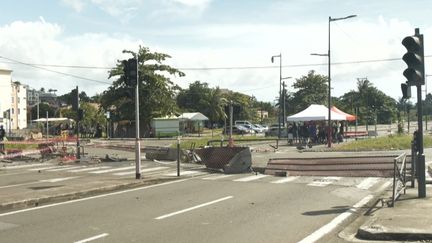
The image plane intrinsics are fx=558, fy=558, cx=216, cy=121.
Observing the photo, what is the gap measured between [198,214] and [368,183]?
7.43 m

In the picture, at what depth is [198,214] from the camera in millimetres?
→ 10969

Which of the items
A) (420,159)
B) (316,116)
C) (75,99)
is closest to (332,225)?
(420,159)

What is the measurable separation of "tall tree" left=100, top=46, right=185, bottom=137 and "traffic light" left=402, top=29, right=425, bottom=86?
5259 centimetres

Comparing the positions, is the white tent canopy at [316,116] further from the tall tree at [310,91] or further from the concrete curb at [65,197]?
the tall tree at [310,91]

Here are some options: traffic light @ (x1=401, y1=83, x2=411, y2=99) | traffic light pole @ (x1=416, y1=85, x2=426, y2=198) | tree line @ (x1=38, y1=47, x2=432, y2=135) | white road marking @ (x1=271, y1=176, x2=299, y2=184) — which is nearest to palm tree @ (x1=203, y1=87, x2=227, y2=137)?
tree line @ (x1=38, y1=47, x2=432, y2=135)

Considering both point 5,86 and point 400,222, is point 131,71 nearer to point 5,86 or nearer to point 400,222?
point 400,222

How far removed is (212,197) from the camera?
44.4 feet

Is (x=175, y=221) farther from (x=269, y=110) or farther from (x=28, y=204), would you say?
(x=269, y=110)

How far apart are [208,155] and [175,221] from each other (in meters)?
12.3

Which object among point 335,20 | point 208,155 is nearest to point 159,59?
point 335,20

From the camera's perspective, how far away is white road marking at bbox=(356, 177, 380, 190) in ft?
51.6

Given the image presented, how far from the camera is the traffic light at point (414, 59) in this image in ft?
39.3

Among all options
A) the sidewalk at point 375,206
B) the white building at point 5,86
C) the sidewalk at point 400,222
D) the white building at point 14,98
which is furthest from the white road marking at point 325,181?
the white building at point 5,86

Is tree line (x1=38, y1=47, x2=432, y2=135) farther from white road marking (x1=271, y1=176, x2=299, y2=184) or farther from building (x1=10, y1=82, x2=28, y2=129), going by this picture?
building (x1=10, y1=82, x2=28, y2=129)
